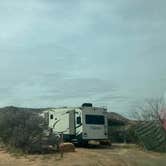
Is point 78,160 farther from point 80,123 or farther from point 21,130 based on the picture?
point 80,123

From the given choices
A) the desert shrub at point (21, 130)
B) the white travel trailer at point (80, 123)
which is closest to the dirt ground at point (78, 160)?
the desert shrub at point (21, 130)

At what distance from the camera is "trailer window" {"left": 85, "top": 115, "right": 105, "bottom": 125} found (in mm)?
39013

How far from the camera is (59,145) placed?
32562 millimetres

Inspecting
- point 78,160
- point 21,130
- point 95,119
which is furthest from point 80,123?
point 78,160

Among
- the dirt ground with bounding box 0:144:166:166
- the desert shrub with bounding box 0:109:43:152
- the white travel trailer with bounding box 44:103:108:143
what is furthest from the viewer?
the white travel trailer with bounding box 44:103:108:143

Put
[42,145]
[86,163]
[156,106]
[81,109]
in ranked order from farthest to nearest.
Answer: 1. [156,106]
2. [81,109]
3. [42,145]
4. [86,163]

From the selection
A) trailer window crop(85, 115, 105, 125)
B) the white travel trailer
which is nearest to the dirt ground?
the white travel trailer

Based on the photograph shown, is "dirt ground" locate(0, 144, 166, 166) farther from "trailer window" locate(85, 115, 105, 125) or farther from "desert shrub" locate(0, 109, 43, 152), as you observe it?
"trailer window" locate(85, 115, 105, 125)

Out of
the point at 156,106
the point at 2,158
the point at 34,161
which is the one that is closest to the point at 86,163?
the point at 34,161

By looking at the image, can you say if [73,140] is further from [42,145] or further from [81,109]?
[42,145]

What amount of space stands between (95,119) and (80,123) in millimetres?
1506

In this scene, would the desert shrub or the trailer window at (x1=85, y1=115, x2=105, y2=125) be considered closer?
the desert shrub

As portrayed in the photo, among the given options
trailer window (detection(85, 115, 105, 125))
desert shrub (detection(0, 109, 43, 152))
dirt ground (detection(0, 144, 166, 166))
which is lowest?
dirt ground (detection(0, 144, 166, 166))

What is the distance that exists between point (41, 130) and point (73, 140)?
22.2ft
